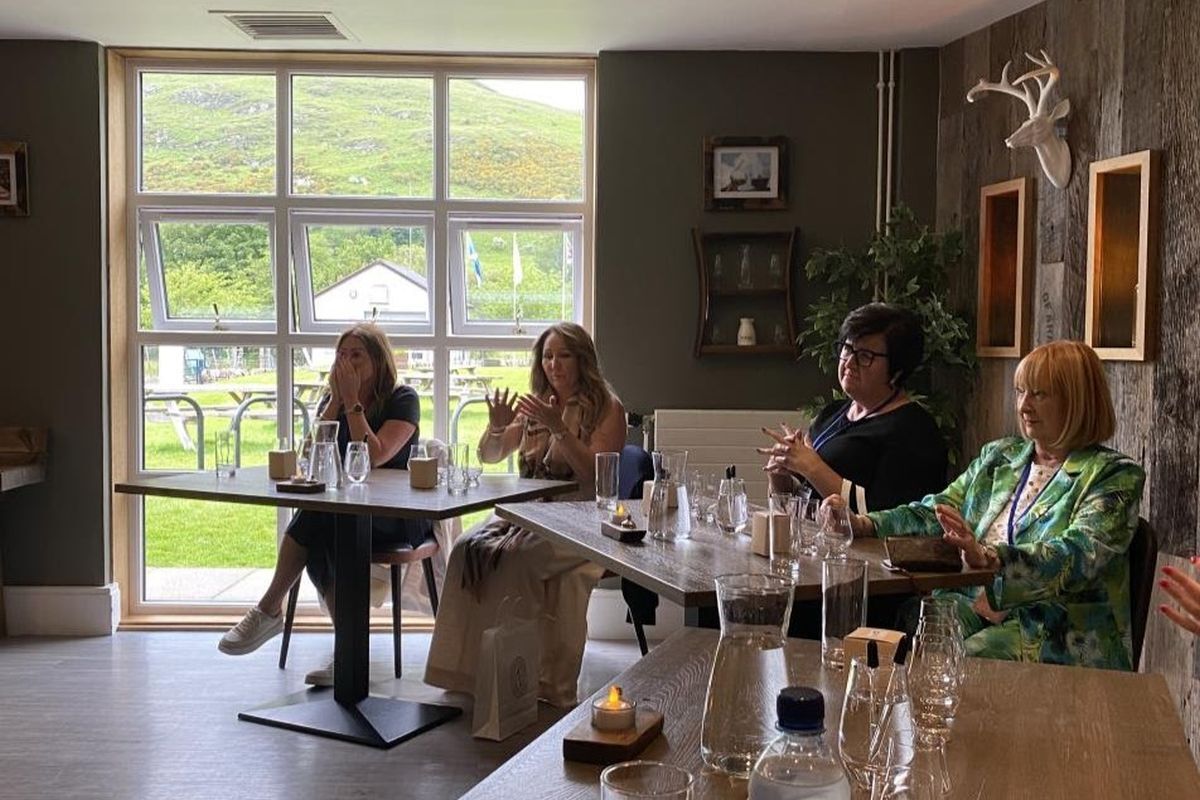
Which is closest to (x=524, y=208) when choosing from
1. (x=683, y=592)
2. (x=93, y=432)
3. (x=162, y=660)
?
(x=93, y=432)

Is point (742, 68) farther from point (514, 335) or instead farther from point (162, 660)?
point (162, 660)

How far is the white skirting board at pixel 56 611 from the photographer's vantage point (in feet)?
16.0

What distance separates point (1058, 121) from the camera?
12.6ft

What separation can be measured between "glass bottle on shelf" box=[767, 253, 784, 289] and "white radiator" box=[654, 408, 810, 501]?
21.0 inches

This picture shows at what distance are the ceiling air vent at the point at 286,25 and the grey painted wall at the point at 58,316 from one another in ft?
2.52

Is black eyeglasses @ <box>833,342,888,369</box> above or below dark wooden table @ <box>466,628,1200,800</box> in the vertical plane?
above

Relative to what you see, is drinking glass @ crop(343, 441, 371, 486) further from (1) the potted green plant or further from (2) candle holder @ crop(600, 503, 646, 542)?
(1) the potted green plant

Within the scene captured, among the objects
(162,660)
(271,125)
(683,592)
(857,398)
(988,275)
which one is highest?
(271,125)

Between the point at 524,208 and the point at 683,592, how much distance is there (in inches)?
121

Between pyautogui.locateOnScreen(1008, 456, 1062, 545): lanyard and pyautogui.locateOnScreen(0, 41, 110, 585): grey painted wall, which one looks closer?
pyautogui.locateOnScreen(1008, 456, 1062, 545): lanyard

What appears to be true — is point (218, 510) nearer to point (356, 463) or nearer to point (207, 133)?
point (207, 133)

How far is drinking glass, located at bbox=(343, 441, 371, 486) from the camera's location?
376 centimetres

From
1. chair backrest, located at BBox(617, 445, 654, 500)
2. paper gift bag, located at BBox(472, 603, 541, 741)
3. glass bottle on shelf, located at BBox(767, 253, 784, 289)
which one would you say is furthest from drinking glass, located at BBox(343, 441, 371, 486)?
glass bottle on shelf, located at BBox(767, 253, 784, 289)

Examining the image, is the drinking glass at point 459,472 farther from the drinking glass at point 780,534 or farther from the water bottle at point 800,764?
the water bottle at point 800,764
